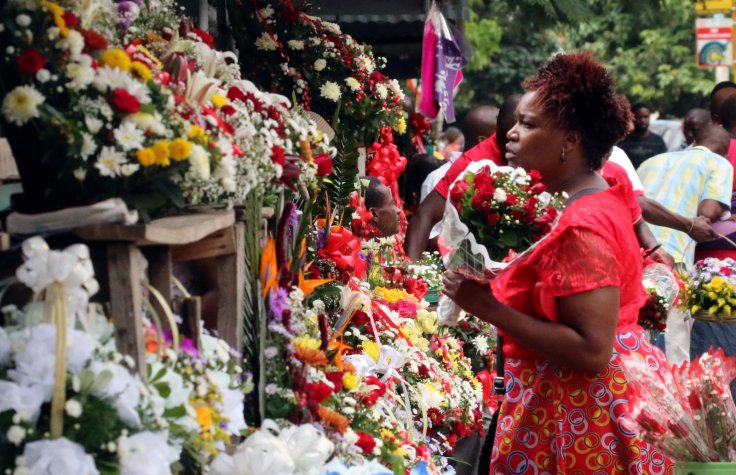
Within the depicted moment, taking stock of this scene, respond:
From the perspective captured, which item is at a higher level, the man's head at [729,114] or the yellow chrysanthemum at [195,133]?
the yellow chrysanthemum at [195,133]

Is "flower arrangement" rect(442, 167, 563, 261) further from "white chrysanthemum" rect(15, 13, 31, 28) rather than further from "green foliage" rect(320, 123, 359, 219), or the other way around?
Result: "white chrysanthemum" rect(15, 13, 31, 28)

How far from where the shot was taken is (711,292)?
7316mm

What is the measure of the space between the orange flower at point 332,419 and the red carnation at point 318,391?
3 centimetres

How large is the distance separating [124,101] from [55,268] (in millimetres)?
408

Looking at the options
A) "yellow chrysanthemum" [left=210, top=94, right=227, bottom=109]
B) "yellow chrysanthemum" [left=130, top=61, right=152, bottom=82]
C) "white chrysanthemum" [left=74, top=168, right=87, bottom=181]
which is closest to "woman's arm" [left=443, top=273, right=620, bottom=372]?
"yellow chrysanthemum" [left=210, top=94, right=227, bottom=109]

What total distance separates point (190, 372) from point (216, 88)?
2.42ft

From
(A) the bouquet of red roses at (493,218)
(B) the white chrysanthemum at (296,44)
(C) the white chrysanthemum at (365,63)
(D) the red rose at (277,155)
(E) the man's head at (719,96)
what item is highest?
(B) the white chrysanthemum at (296,44)

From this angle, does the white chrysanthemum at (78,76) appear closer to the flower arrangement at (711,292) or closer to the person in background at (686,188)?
the flower arrangement at (711,292)

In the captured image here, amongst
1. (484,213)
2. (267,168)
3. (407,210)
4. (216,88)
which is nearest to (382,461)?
(484,213)

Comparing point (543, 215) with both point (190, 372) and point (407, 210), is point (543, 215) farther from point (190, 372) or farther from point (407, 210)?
point (407, 210)

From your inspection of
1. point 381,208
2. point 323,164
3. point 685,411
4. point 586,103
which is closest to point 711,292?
point 381,208

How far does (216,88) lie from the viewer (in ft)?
9.32

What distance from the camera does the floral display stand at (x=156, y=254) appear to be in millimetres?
2336

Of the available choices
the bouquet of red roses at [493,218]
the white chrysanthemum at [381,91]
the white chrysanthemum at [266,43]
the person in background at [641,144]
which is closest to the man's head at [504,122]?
the white chrysanthemum at [381,91]
